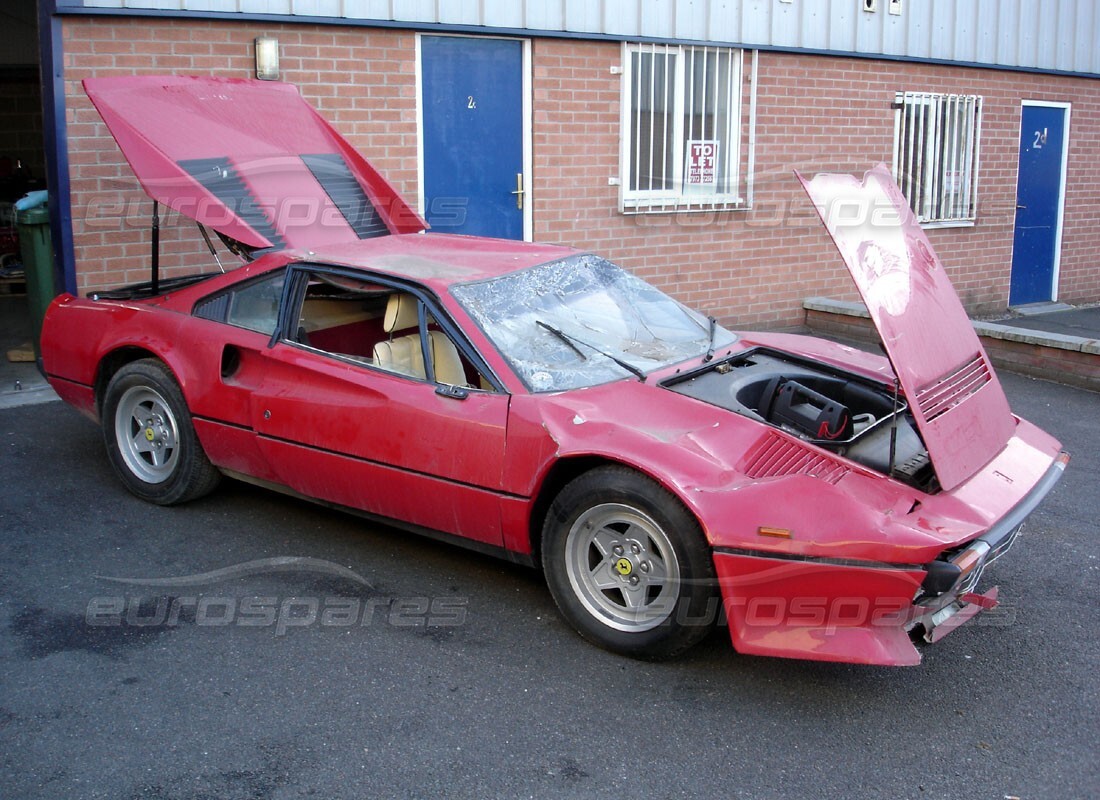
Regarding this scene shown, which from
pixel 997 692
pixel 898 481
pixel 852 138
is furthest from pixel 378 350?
pixel 852 138

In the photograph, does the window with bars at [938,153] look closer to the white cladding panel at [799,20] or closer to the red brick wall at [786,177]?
the red brick wall at [786,177]

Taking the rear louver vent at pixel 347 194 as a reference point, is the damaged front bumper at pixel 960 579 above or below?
below

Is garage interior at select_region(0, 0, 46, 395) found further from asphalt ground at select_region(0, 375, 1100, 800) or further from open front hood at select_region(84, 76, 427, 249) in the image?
asphalt ground at select_region(0, 375, 1100, 800)

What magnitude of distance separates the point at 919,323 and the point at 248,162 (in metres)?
3.74

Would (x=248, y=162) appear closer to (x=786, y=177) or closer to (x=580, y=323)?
(x=580, y=323)

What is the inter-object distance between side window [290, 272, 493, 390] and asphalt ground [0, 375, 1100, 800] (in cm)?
91

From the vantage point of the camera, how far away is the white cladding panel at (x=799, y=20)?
8.04m

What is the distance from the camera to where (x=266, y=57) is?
7.66m

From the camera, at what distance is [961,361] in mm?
4234

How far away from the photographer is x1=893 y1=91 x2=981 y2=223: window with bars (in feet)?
38.4

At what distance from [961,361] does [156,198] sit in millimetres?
3922

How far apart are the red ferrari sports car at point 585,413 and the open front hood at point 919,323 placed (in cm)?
2

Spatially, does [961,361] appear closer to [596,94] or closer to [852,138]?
[596,94]

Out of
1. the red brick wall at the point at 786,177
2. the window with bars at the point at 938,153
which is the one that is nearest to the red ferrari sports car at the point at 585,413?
the red brick wall at the point at 786,177
